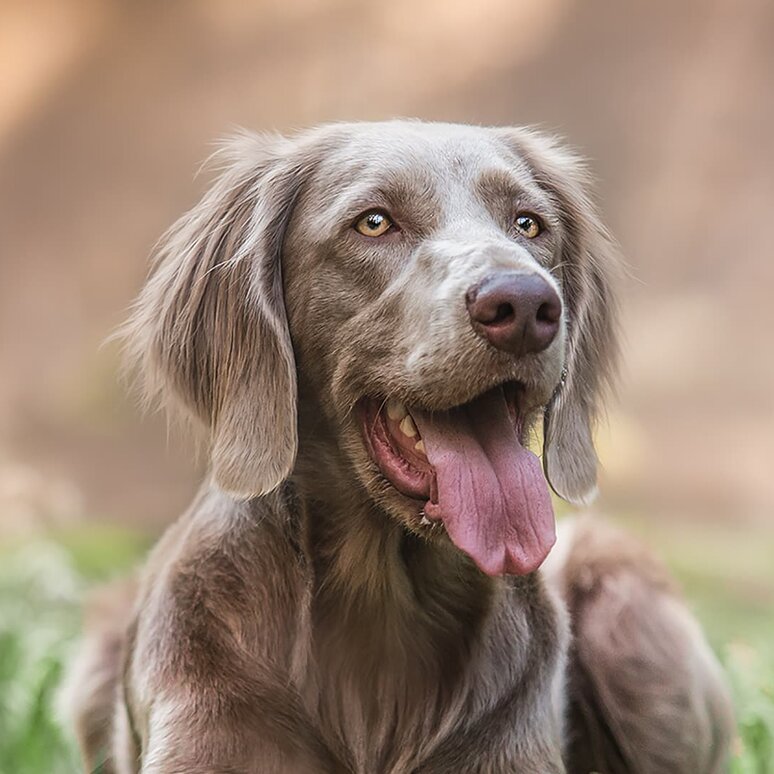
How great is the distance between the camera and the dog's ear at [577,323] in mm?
3123

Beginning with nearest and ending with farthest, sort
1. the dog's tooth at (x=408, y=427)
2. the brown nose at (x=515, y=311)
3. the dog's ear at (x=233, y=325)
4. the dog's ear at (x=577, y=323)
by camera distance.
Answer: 1. the brown nose at (x=515, y=311)
2. the dog's tooth at (x=408, y=427)
3. the dog's ear at (x=233, y=325)
4. the dog's ear at (x=577, y=323)

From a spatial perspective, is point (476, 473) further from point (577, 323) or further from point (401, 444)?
point (577, 323)

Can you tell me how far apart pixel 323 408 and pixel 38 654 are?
2310 mm

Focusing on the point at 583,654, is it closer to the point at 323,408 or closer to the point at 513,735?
the point at 513,735

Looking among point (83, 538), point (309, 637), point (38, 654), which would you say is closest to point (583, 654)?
point (309, 637)

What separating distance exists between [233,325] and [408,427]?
489mm

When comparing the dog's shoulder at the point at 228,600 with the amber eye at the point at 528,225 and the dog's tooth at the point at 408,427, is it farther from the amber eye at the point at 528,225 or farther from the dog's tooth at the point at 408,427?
the amber eye at the point at 528,225

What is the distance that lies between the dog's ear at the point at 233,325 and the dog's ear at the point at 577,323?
635 millimetres

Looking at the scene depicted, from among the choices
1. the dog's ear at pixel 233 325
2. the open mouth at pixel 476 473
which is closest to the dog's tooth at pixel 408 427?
the open mouth at pixel 476 473

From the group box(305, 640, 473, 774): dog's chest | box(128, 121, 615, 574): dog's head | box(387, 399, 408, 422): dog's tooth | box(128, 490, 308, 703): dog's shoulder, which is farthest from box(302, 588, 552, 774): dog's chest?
box(387, 399, 408, 422): dog's tooth

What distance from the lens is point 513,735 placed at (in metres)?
2.84

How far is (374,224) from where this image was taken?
2.84 meters

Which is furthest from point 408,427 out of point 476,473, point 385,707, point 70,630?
point 70,630

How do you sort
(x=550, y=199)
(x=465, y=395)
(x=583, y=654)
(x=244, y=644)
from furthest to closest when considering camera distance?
(x=583, y=654)
(x=550, y=199)
(x=244, y=644)
(x=465, y=395)
